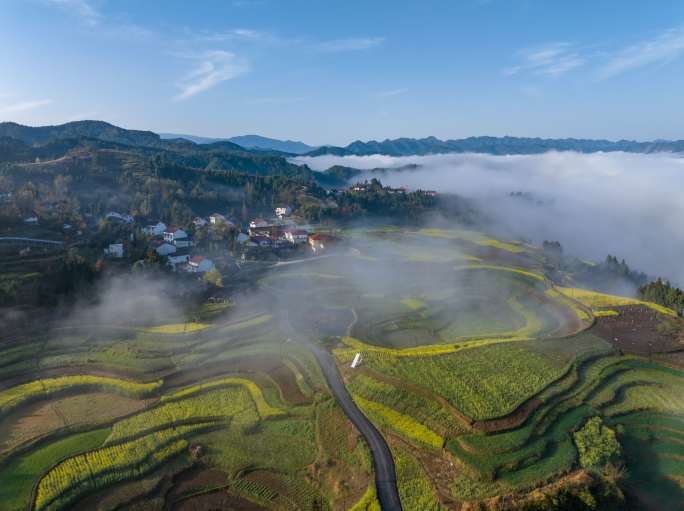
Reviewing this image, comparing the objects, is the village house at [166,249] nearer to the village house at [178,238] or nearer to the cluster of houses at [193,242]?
the cluster of houses at [193,242]

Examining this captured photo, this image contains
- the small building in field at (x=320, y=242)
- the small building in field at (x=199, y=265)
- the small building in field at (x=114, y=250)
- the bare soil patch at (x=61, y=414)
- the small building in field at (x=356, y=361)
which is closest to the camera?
the bare soil patch at (x=61, y=414)

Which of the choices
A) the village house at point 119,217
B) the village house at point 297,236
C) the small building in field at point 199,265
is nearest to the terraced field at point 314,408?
the small building in field at point 199,265

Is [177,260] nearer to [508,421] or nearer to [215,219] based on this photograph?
[215,219]

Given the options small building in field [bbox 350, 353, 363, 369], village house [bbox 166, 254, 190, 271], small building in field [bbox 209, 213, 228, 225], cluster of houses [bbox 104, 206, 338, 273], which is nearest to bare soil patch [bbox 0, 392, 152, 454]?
small building in field [bbox 350, 353, 363, 369]

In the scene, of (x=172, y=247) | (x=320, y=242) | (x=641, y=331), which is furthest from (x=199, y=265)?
(x=641, y=331)

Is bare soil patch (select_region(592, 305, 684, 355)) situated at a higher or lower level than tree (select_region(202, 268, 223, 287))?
lower

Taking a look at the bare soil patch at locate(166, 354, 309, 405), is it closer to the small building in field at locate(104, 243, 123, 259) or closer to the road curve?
the road curve

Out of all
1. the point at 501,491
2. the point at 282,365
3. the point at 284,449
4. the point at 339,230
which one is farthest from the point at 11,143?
the point at 501,491
